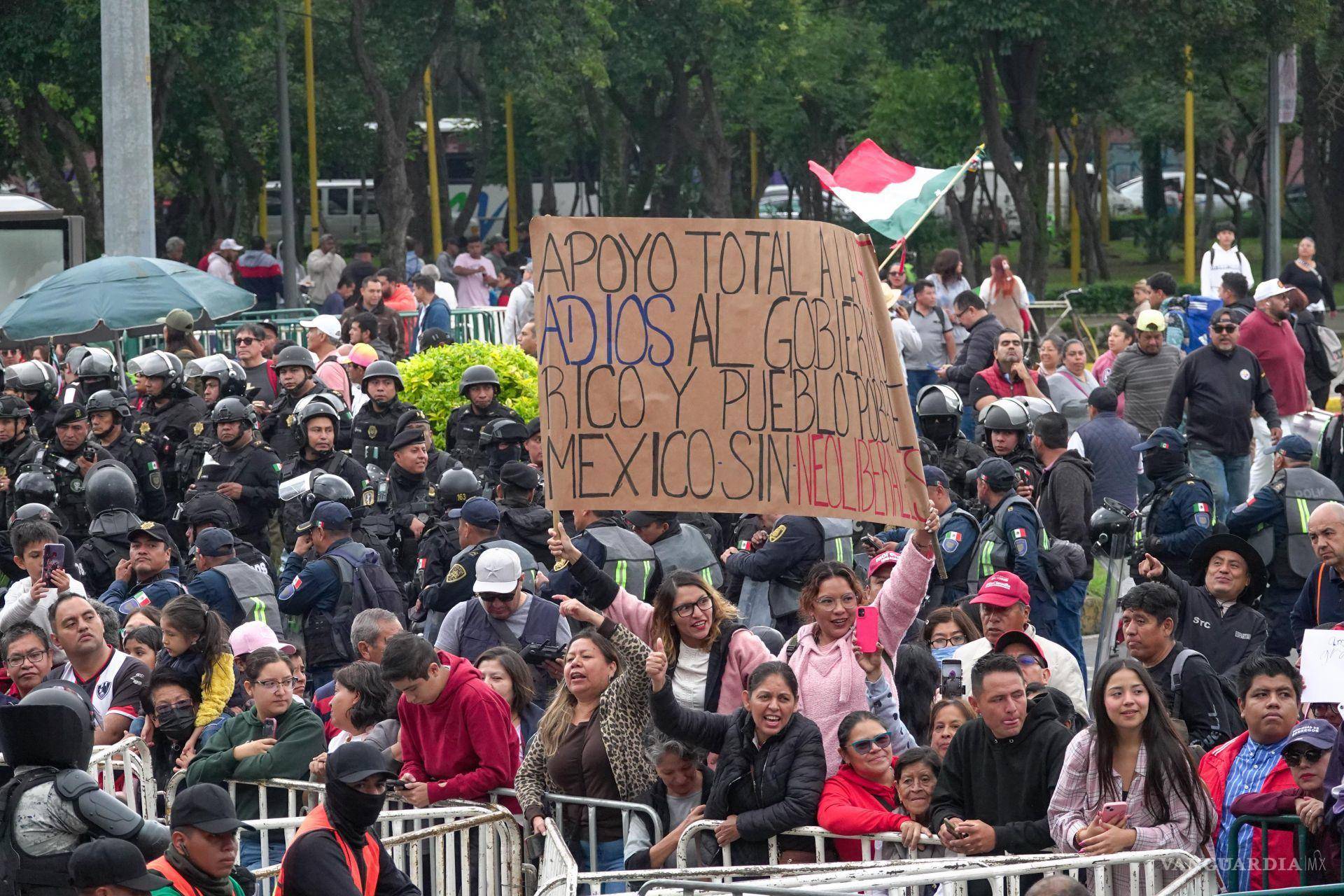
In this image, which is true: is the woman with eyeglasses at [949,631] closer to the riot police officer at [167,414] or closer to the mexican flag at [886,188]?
the mexican flag at [886,188]

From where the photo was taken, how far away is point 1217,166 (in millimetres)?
44031

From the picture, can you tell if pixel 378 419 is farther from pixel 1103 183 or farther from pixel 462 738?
pixel 1103 183

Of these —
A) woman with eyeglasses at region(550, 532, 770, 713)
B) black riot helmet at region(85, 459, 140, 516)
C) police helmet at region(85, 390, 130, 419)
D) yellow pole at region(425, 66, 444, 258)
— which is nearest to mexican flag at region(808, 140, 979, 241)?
woman with eyeglasses at region(550, 532, 770, 713)

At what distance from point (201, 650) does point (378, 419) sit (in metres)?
4.59

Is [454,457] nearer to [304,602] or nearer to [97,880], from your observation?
[304,602]

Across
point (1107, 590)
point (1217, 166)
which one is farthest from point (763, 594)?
point (1217, 166)

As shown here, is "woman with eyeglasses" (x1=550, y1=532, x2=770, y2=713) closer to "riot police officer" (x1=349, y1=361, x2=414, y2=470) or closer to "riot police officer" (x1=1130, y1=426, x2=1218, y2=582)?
"riot police officer" (x1=1130, y1=426, x2=1218, y2=582)

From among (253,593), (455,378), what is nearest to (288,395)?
(455,378)

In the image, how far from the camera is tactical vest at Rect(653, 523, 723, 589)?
32.4 feet

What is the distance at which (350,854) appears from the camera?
6043mm

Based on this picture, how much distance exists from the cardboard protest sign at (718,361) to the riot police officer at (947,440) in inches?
174

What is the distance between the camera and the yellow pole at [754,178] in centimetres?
4528

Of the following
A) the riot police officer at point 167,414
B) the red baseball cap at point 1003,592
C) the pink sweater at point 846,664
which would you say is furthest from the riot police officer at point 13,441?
the red baseball cap at point 1003,592

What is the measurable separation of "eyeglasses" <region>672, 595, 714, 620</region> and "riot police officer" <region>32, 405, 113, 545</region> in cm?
590
